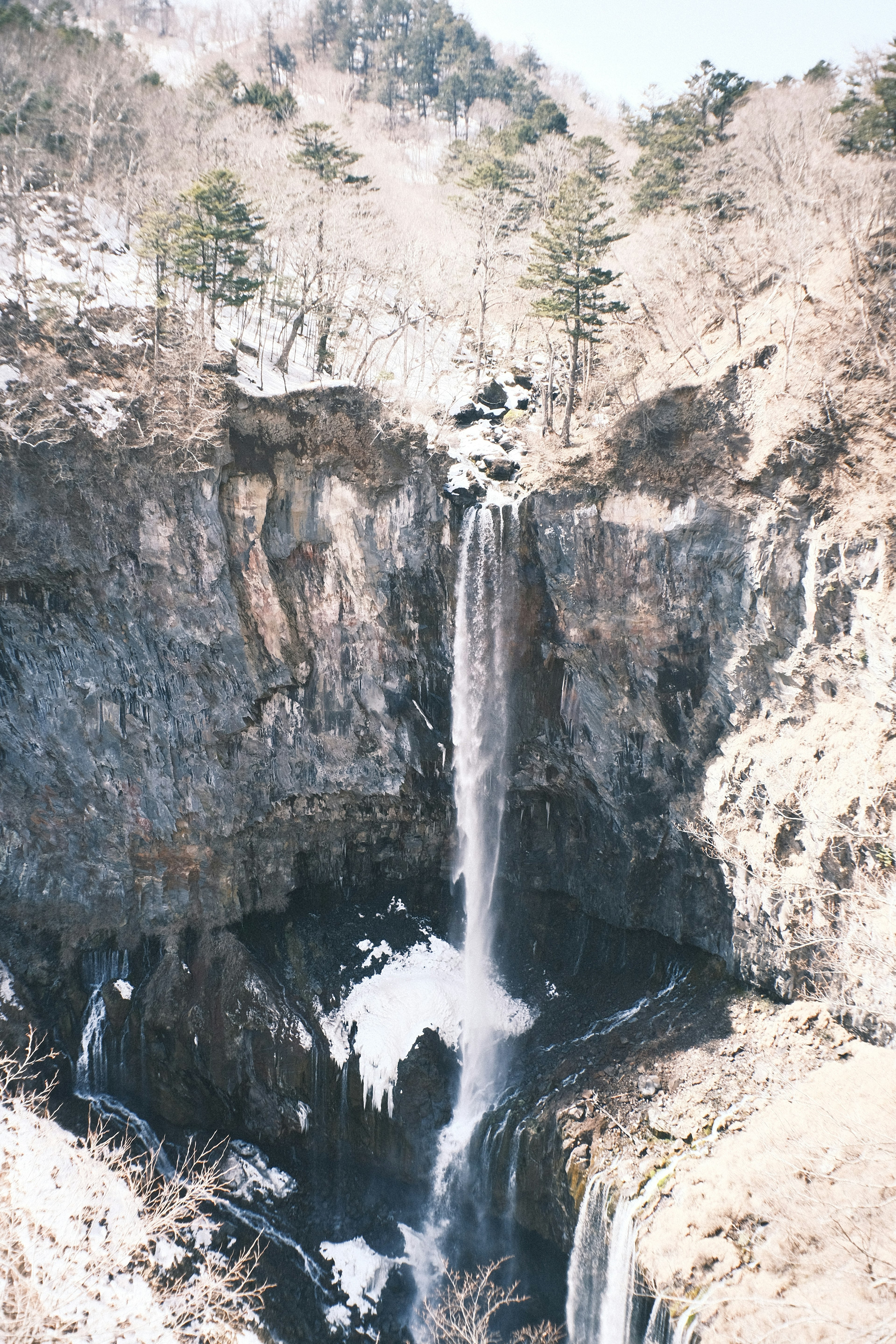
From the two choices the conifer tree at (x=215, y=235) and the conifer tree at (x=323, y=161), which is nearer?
the conifer tree at (x=215, y=235)

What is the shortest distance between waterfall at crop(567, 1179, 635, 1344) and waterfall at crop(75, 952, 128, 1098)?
42.6ft

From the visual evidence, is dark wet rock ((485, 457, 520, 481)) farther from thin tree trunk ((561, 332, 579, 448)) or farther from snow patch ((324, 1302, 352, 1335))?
snow patch ((324, 1302, 352, 1335))

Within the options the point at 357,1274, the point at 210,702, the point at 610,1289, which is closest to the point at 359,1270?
the point at 357,1274

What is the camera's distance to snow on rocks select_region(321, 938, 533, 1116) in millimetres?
19062

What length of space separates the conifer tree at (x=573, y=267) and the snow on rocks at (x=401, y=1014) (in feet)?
52.8

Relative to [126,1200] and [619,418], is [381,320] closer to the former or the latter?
[619,418]

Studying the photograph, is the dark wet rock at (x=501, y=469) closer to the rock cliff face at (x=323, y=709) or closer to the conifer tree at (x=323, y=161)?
the rock cliff face at (x=323, y=709)

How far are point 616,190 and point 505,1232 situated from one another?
36.9m

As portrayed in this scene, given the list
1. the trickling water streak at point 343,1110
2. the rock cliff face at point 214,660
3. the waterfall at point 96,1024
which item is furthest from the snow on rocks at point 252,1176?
the rock cliff face at point 214,660

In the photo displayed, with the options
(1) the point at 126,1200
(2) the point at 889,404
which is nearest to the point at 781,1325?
(1) the point at 126,1200

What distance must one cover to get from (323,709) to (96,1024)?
→ 10.6m

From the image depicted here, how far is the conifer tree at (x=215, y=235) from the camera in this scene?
2183 centimetres

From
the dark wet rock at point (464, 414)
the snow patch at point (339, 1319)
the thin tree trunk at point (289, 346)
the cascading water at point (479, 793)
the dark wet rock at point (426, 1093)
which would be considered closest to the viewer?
the snow patch at point (339, 1319)

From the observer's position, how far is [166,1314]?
1494cm
